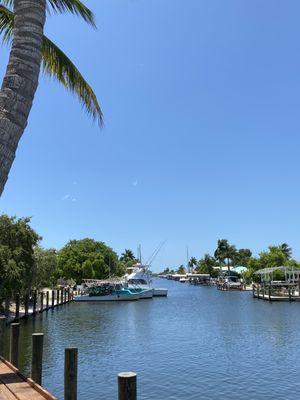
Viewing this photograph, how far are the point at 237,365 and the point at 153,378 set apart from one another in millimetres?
5130

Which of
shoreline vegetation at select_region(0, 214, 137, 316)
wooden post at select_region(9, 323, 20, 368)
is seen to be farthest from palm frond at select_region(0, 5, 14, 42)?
shoreline vegetation at select_region(0, 214, 137, 316)

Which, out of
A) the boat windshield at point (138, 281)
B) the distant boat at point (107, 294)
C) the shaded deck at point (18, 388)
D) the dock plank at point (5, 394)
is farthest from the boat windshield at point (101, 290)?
the dock plank at point (5, 394)

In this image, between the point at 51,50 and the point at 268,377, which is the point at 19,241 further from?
the point at 51,50

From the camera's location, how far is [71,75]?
382 inches

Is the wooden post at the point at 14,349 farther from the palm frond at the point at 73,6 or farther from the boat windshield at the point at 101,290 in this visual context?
the boat windshield at the point at 101,290

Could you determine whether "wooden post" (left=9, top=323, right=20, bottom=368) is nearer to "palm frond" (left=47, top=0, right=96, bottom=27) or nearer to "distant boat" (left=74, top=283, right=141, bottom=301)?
"palm frond" (left=47, top=0, right=96, bottom=27)

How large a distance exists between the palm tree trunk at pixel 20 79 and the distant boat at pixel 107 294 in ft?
223

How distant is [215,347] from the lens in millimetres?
29906

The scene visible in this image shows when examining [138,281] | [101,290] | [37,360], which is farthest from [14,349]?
[138,281]

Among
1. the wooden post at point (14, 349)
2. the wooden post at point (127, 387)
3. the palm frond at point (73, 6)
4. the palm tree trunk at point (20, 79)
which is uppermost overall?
the palm frond at point (73, 6)

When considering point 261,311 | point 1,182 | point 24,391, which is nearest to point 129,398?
point 1,182

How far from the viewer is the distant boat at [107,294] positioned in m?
72.9

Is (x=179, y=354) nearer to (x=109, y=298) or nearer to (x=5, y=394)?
(x=5, y=394)

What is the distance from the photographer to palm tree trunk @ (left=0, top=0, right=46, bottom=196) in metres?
5.88
